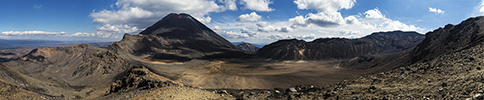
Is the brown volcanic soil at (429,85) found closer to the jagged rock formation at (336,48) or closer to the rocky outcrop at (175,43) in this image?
the jagged rock formation at (336,48)

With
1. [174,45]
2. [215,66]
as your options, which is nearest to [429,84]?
[215,66]

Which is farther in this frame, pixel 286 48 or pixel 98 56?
pixel 286 48

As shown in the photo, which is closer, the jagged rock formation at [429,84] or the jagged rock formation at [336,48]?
the jagged rock formation at [429,84]

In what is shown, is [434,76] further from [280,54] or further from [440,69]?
[280,54]

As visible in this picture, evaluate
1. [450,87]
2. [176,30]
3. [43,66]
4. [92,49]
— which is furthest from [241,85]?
[176,30]

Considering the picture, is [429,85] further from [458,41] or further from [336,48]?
[336,48]

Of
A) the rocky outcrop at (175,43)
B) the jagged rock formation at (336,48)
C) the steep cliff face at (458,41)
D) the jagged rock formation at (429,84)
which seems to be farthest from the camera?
the rocky outcrop at (175,43)

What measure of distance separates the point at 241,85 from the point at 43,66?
94.2 m

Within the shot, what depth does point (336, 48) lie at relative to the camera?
12094 centimetres

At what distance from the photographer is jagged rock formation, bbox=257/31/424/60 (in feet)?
355

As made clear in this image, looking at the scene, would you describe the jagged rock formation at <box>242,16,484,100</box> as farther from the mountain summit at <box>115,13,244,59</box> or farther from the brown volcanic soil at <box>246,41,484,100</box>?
the mountain summit at <box>115,13,244,59</box>

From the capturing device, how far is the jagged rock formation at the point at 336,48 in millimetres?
108188

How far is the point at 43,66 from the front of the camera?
85.4 meters

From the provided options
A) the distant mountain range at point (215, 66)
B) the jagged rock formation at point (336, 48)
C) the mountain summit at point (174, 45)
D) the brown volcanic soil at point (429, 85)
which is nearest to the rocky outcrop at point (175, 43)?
the mountain summit at point (174, 45)
